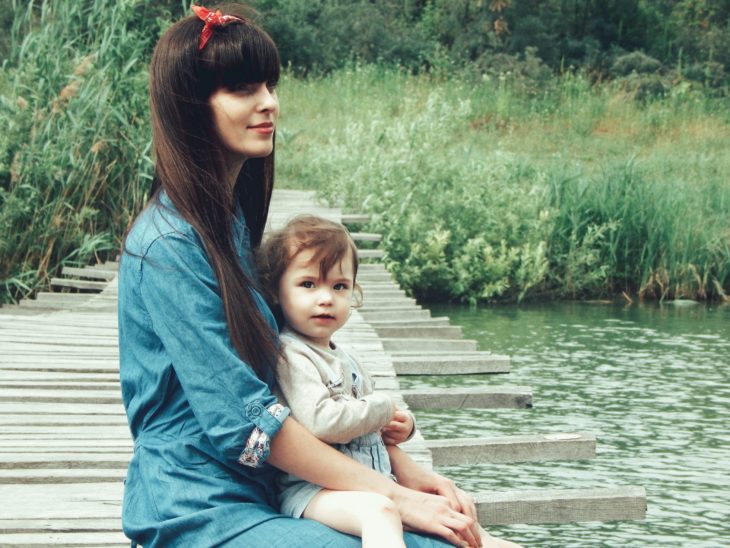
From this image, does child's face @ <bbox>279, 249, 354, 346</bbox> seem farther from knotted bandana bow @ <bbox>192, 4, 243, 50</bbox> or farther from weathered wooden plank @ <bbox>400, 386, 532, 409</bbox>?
weathered wooden plank @ <bbox>400, 386, 532, 409</bbox>

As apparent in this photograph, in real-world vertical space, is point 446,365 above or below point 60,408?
below

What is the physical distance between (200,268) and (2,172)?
6583 millimetres

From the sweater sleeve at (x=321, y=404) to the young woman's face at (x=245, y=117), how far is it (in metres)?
0.34

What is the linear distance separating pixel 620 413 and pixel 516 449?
2837mm

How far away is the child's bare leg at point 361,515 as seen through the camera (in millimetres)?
2010

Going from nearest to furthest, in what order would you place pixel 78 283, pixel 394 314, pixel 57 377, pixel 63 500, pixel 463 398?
pixel 63 500 → pixel 57 377 → pixel 463 398 → pixel 394 314 → pixel 78 283

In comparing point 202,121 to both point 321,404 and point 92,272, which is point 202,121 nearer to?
point 321,404

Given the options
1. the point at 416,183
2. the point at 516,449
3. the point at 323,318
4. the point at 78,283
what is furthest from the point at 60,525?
the point at 416,183

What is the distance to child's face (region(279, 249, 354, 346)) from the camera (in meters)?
2.26

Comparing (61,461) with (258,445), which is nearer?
(258,445)

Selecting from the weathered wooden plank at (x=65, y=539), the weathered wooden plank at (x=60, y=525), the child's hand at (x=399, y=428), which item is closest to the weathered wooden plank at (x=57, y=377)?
the weathered wooden plank at (x=60, y=525)

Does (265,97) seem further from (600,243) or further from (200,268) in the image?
(600,243)

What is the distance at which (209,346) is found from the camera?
2.05m

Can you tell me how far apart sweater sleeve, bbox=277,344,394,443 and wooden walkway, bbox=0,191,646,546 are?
809 millimetres
